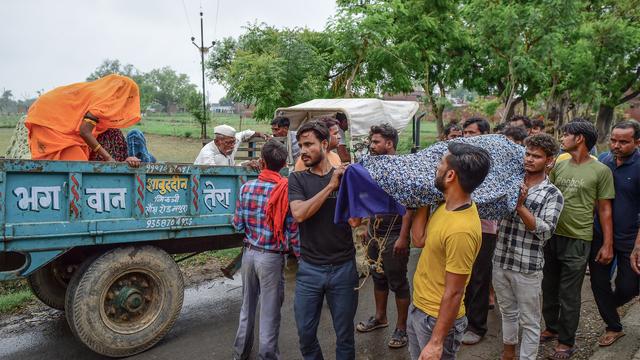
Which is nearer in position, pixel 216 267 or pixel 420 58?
pixel 216 267

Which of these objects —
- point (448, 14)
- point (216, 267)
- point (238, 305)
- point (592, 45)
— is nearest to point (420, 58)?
point (448, 14)

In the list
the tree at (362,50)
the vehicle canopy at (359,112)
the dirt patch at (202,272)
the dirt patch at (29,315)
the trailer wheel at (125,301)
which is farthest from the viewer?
the tree at (362,50)

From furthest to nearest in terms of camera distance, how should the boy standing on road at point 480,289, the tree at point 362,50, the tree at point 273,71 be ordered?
the tree at point 362,50 → the tree at point 273,71 → the boy standing on road at point 480,289

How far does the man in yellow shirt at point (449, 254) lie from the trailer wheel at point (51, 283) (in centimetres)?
349

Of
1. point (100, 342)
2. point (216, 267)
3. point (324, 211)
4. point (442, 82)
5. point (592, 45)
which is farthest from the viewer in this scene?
point (442, 82)

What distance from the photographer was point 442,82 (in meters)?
16.7

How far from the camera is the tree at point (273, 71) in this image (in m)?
9.28

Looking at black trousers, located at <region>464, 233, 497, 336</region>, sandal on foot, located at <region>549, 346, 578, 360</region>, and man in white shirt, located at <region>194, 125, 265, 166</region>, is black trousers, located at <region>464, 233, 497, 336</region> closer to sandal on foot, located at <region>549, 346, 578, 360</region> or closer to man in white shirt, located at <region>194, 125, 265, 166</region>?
sandal on foot, located at <region>549, 346, 578, 360</region>

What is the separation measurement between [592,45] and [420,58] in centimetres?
642

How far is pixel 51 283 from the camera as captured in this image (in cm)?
454

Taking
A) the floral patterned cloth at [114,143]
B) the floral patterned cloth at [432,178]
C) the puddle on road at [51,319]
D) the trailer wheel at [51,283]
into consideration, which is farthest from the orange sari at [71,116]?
the floral patterned cloth at [432,178]

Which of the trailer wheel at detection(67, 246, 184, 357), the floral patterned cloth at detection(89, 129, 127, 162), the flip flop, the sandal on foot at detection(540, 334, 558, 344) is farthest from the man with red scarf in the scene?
the flip flop

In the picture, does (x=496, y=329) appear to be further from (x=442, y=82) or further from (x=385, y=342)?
(x=442, y=82)

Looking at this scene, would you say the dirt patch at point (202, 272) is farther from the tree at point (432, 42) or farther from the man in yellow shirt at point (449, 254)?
the tree at point (432, 42)
